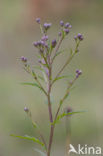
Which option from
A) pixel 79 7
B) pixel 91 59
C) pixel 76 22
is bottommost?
pixel 91 59

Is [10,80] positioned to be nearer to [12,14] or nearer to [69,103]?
[69,103]

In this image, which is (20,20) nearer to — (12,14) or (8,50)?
(12,14)

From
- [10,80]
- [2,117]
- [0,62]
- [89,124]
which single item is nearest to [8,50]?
[0,62]

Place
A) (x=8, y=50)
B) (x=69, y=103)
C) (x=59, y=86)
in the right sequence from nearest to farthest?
1. (x=69, y=103)
2. (x=59, y=86)
3. (x=8, y=50)

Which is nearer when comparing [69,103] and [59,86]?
[69,103]

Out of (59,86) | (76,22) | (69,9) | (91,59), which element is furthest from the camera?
(69,9)

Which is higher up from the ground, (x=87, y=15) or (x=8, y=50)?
(x=87, y=15)
